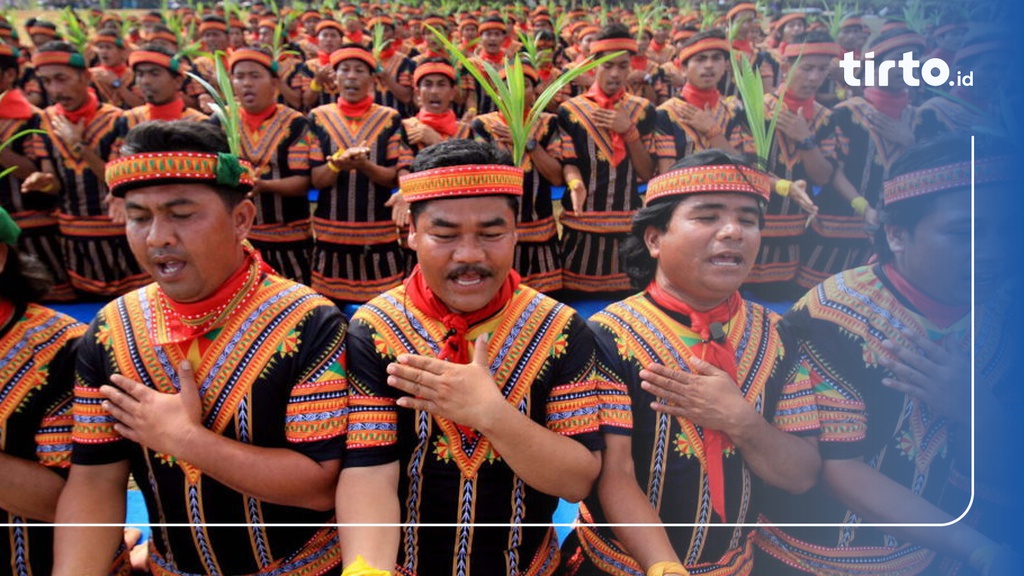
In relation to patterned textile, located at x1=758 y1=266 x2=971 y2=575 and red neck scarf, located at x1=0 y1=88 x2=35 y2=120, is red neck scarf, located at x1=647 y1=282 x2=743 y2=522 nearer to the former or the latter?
patterned textile, located at x1=758 y1=266 x2=971 y2=575

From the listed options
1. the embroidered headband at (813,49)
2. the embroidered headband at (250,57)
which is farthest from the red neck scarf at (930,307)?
the embroidered headband at (250,57)

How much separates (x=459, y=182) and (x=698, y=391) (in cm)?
67

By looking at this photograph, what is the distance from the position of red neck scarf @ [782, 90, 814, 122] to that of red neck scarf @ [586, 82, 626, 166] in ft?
3.54

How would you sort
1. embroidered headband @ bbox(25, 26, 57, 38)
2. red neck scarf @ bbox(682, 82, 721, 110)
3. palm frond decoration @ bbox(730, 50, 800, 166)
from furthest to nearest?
1. embroidered headband @ bbox(25, 26, 57, 38)
2. red neck scarf @ bbox(682, 82, 721, 110)
3. palm frond decoration @ bbox(730, 50, 800, 166)

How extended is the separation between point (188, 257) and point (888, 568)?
5.45 feet

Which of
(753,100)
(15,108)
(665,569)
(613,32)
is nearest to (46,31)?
(15,108)

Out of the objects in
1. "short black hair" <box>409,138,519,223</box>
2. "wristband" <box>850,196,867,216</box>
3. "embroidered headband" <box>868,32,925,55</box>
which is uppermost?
"embroidered headband" <box>868,32,925,55</box>

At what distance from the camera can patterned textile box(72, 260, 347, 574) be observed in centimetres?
150

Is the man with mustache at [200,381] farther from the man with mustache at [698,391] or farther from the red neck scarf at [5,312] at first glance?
the man with mustache at [698,391]

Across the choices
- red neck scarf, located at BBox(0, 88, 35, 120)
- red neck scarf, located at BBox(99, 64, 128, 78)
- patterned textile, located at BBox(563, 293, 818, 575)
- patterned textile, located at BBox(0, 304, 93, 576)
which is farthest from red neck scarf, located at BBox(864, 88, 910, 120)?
red neck scarf, located at BBox(99, 64, 128, 78)

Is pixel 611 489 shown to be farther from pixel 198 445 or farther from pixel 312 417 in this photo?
pixel 198 445

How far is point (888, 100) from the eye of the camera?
173 cm

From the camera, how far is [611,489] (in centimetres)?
158

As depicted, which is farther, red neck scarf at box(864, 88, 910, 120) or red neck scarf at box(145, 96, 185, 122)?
red neck scarf at box(145, 96, 185, 122)
